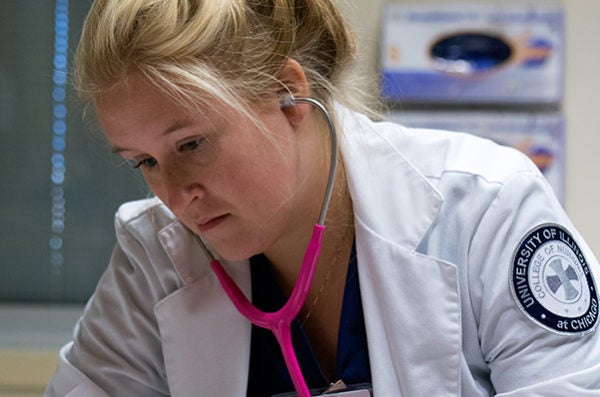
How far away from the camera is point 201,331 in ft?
4.33

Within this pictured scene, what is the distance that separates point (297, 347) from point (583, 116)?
1.58 meters

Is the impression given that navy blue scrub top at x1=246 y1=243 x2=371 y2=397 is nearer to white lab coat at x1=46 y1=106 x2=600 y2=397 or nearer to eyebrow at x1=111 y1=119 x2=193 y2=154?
white lab coat at x1=46 y1=106 x2=600 y2=397

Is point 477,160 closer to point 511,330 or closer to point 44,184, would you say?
point 511,330

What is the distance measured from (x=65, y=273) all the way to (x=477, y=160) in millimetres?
2091

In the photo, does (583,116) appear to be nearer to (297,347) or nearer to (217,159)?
(297,347)

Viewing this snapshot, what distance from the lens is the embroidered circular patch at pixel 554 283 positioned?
1.09 m

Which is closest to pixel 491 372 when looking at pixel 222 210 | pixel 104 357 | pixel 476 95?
pixel 222 210

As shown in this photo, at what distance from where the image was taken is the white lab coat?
1131 mm

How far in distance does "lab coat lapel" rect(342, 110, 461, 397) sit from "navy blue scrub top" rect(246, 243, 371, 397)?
2.0 inches

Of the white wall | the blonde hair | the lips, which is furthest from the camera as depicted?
the white wall

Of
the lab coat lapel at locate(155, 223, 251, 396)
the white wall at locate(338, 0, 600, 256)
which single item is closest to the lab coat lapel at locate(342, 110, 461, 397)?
the lab coat lapel at locate(155, 223, 251, 396)

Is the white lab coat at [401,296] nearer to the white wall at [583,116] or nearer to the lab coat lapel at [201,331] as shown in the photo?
the lab coat lapel at [201,331]

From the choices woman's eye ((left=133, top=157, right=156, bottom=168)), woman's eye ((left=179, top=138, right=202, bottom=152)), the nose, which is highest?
woman's eye ((left=179, top=138, right=202, bottom=152))

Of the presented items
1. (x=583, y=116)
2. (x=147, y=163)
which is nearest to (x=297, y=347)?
(x=147, y=163)
